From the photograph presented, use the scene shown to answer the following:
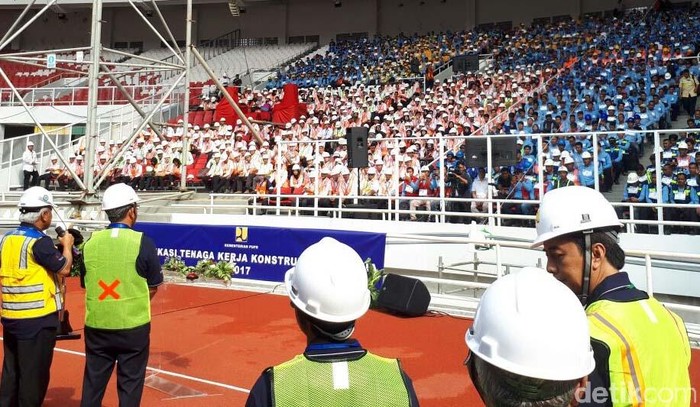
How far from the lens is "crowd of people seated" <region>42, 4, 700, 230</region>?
10.4 m

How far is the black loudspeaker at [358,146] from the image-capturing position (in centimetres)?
1080

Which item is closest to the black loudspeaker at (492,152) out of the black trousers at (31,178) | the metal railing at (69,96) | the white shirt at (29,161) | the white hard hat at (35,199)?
the white hard hat at (35,199)

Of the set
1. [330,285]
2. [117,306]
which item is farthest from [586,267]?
[117,306]

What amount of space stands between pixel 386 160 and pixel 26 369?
1027 centimetres

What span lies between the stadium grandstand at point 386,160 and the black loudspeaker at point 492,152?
4 centimetres

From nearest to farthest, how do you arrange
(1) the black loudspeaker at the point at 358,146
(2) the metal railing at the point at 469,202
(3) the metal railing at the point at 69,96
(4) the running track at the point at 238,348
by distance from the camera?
(4) the running track at the point at 238,348 → (2) the metal railing at the point at 469,202 → (1) the black loudspeaker at the point at 358,146 → (3) the metal railing at the point at 69,96

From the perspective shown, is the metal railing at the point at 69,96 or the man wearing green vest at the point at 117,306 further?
the metal railing at the point at 69,96

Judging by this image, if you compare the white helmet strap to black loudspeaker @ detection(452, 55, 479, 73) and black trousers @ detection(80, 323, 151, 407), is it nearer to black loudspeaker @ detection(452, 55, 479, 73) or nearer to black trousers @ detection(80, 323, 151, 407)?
black trousers @ detection(80, 323, 151, 407)

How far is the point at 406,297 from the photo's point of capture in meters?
7.55

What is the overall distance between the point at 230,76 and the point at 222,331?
26.2 meters

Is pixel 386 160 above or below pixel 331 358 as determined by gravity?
above

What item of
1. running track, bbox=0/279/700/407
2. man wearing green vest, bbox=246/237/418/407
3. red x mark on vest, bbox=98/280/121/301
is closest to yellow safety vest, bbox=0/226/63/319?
red x mark on vest, bbox=98/280/121/301

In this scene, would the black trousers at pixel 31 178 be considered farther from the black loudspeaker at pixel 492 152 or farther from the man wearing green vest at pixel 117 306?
the man wearing green vest at pixel 117 306

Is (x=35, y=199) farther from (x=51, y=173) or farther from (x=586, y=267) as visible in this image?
(x=51, y=173)
